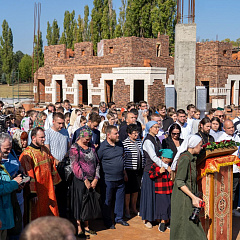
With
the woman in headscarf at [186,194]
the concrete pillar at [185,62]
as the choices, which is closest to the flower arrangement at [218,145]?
the woman in headscarf at [186,194]

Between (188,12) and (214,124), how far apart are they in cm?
841

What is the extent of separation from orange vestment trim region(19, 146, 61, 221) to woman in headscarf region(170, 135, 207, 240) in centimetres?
201

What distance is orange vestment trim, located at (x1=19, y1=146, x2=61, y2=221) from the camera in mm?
5445

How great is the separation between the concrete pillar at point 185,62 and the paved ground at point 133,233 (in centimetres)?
884

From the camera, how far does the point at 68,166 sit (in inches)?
239

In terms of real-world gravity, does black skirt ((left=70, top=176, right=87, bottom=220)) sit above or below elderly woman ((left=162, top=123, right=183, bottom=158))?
below

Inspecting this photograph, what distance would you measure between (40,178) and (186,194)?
2263 millimetres

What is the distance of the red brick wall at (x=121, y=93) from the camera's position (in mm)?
21641

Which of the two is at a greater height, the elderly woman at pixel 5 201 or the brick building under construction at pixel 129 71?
the brick building under construction at pixel 129 71

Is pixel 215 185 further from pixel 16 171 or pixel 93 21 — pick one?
pixel 93 21

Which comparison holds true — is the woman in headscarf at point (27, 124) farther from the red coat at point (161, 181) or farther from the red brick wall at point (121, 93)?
the red brick wall at point (121, 93)

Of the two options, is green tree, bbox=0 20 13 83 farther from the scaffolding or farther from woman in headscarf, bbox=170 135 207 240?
woman in headscarf, bbox=170 135 207 240

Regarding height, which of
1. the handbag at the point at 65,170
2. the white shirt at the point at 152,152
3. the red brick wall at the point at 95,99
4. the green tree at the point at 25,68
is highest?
the green tree at the point at 25,68

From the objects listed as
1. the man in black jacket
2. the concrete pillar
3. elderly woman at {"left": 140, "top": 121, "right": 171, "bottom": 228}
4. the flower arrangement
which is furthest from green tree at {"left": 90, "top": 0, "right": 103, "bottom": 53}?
the flower arrangement
